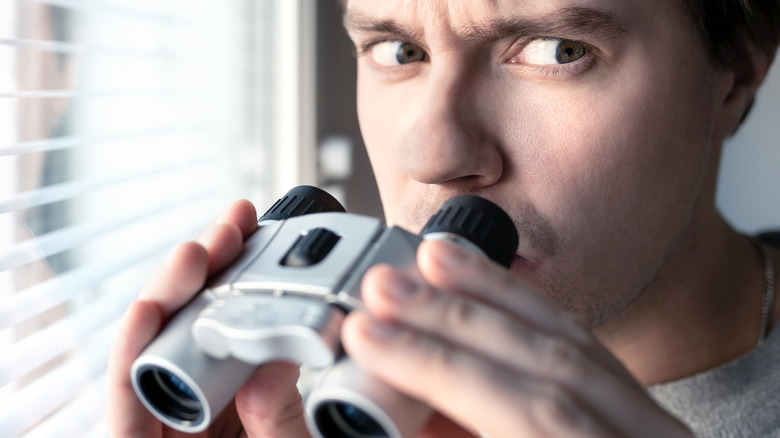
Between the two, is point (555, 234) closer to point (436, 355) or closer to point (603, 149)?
point (603, 149)

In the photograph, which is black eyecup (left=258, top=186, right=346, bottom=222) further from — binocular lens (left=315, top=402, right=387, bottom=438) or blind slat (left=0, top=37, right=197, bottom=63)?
blind slat (left=0, top=37, right=197, bottom=63)

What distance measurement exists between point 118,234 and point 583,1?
825 mm

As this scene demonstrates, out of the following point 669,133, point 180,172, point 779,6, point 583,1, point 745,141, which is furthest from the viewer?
point 745,141

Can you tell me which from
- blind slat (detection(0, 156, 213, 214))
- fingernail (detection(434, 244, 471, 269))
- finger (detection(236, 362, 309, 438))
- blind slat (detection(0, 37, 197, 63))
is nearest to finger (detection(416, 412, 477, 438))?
finger (detection(236, 362, 309, 438))

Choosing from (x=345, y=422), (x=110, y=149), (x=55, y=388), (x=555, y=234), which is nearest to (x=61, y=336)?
(x=55, y=388)

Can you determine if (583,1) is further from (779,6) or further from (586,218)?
(779,6)

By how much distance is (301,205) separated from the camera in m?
0.74

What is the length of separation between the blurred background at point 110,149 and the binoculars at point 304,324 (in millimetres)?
374

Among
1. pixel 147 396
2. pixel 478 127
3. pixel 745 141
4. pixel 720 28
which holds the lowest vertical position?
pixel 745 141

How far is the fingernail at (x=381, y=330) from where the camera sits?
45 centimetres

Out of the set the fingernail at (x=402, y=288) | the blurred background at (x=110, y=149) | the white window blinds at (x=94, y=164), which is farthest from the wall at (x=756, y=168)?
the fingernail at (x=402, y=288)

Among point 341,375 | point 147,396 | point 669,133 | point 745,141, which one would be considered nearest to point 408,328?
point 341,375

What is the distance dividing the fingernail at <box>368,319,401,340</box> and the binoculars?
45 mm

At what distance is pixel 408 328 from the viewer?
47 centimetres
